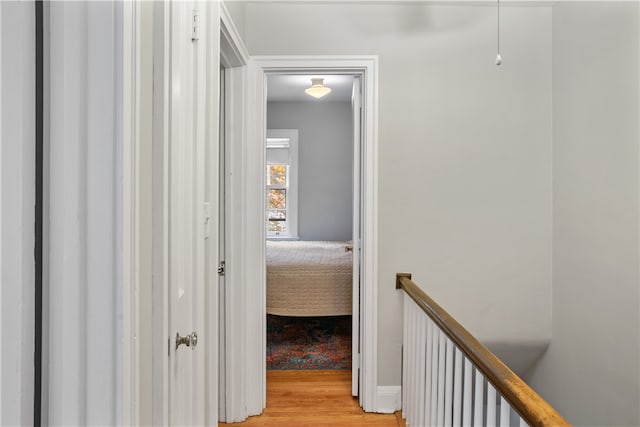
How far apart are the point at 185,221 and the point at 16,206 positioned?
0.58 meters

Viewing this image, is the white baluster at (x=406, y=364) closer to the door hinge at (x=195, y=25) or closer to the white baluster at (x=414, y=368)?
the white baluster at (x=414, y=368)

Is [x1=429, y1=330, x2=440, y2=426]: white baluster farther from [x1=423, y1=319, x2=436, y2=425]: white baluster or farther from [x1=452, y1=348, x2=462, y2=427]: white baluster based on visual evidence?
[x1=452, y1=348, x2=462, y2=427]: white baluster

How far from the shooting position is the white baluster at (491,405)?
1065mm

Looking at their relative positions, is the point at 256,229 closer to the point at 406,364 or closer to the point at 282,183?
the point at 406,364

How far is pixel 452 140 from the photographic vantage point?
233cm

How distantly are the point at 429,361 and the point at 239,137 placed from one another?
4.74ft

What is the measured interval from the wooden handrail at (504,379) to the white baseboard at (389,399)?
0.99 m

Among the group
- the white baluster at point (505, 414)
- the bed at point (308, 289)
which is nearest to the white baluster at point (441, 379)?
the white baluster at point (505, 414)

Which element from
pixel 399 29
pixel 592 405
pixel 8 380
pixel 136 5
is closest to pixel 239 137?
pixel 399 29

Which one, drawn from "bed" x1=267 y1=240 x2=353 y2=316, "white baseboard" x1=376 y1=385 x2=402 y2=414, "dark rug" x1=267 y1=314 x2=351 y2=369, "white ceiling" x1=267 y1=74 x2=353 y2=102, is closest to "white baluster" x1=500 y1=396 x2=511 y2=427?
"white baseboard" x1=376 y1=385 x2=402 y2=414

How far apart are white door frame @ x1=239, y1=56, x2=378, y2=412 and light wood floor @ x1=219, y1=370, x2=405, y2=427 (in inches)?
3.6

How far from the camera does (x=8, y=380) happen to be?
0.61 m

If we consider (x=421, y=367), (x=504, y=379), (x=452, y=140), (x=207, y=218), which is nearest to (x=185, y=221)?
(x=207, y=218)

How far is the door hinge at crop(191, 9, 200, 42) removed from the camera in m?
1.28
